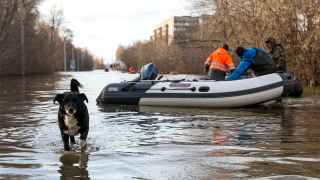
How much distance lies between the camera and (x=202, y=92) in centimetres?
1636

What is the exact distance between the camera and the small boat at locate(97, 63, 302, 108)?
15883 mm

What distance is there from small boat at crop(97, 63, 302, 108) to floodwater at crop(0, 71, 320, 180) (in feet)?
1.81

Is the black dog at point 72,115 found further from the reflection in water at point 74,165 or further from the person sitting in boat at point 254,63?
the person sitting in boat at point 254,63

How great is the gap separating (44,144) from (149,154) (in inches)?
82.7

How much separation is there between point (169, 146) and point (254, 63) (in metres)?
7.74

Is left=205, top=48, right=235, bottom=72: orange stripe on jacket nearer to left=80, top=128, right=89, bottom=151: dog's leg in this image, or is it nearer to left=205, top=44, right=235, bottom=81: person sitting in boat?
left=205, top=44, right=235, bottom=81: person sitting in boat

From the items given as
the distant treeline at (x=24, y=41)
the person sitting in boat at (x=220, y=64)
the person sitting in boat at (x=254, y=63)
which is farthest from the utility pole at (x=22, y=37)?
the person sitting in boat at (x=254, y=63)

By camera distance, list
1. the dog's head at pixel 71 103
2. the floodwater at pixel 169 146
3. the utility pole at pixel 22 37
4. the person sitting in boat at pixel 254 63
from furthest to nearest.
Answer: the utility pole at pixel 22 37
the person sitting in boat at pixel 254 63
the dog's head at pixel 71 103
the floodwater at pixel 169 146

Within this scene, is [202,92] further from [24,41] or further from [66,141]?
[24,41]

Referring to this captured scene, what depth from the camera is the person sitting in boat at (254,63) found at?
1630 centimetres

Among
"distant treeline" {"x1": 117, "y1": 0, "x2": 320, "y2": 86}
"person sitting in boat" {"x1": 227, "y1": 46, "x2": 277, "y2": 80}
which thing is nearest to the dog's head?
"person sitting in boat" {"x1": 227, "y1": 46, "x2": 277, "y2": 80}

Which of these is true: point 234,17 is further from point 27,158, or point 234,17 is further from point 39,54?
point 39,54

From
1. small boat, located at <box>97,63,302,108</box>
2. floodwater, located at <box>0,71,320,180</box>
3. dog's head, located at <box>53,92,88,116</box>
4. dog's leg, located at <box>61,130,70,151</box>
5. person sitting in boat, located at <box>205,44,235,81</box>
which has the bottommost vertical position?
floodwater, located at <box>0,71,320,180</box>

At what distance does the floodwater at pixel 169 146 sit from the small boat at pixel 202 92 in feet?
1.81
